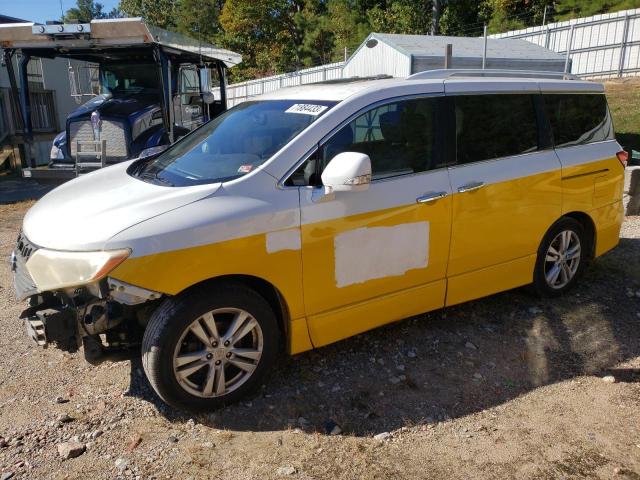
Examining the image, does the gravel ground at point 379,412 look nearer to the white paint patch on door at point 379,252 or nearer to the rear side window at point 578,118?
the white paint patch on door at point 379,252

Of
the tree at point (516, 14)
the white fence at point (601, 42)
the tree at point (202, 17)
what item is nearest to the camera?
the white fence at point (601, 42)

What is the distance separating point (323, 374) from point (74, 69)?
842 cm

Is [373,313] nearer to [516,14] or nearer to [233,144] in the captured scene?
[233,144]

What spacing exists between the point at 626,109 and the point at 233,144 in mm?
13086

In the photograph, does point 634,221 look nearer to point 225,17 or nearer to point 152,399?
point 152,399

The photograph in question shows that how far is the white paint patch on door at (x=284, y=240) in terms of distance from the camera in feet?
10.2

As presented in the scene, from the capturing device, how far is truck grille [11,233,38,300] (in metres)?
3.08

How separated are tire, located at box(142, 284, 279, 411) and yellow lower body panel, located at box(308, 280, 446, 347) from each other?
0.96 feet

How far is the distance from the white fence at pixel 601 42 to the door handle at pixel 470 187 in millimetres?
15966

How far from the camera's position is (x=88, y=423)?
3131 mm

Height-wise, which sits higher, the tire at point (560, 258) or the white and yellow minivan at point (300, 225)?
the white and yellow minivan at point (300, 225)

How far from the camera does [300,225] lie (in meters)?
3.17

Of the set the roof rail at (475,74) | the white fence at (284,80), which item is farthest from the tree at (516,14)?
the roof rail at (475,74)

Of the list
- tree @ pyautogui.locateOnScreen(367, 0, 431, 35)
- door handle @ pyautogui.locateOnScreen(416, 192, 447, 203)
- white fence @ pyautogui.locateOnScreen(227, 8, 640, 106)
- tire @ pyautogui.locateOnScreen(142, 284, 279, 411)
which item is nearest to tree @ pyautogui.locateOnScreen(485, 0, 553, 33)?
tree @ pyautogui.locateOnScreen(367, 0, 431, 35)
